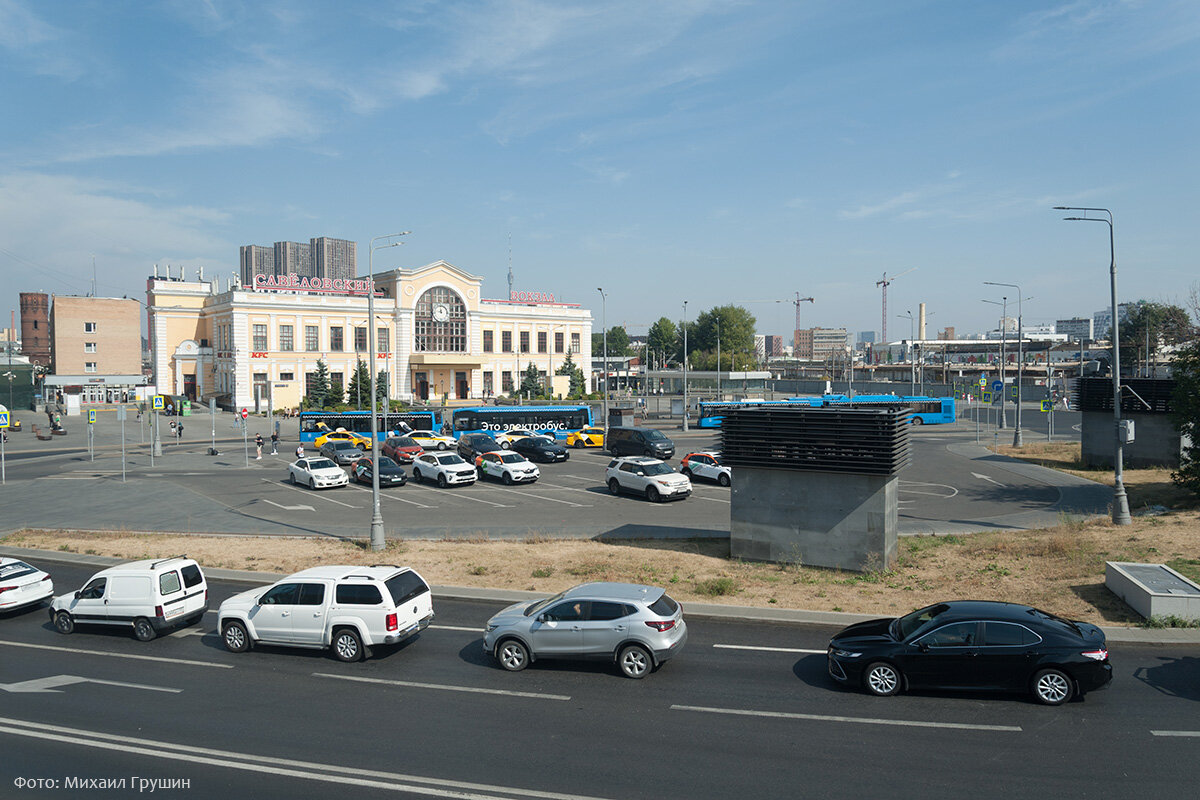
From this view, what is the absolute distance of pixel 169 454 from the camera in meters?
52.4

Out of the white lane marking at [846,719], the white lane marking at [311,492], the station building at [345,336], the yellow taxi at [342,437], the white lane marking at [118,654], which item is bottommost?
the white lane marking at [118,654]

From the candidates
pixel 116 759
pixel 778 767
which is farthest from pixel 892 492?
pixel 116 759

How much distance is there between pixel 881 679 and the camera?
12000 millimetres

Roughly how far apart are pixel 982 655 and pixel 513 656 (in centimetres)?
766

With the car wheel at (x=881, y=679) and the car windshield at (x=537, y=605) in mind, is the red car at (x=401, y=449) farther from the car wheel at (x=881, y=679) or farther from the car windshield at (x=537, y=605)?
the car wheel at (x=881, y=679)

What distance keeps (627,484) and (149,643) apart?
69.1 ft

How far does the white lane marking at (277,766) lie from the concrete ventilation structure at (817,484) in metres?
13.3

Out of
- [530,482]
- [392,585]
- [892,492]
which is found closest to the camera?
[392,585]

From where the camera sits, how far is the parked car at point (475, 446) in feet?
143

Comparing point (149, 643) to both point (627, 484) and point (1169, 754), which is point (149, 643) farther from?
point (627, 484)

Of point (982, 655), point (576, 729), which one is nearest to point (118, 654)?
point (576, 729)

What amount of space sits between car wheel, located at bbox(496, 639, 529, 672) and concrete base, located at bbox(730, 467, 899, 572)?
31.9ft

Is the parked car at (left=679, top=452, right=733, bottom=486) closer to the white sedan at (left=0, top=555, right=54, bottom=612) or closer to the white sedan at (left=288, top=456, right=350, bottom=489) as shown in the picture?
the white sedan at (left=288, top=456, right=350, bottom=489)

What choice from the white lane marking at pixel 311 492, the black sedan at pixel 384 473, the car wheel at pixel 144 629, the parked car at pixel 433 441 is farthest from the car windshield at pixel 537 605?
the parked car at pixel 433 441
